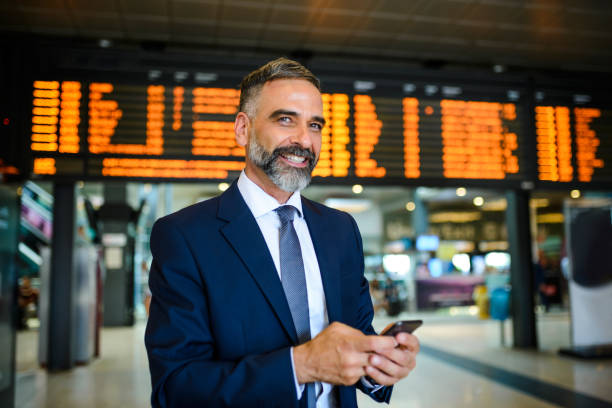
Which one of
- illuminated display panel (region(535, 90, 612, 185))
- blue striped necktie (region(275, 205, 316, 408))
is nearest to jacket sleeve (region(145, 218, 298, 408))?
blue striped necktie (region(275, 205, 316, 408))

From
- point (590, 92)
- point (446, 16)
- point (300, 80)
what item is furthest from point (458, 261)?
point (300, 80)

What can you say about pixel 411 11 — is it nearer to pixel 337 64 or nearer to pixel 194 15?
pixel 337 64

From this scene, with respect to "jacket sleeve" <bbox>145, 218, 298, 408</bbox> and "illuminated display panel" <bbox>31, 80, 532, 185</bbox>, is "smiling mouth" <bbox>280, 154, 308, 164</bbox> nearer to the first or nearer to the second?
"jacket sleeve" <bbox>145, 218, 298, 408</bbox>

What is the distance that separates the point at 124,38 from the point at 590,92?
442 centimetres

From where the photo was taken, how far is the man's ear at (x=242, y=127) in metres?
1.27

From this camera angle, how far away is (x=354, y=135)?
14.2 feet

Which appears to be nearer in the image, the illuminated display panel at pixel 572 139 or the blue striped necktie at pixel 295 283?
the blue striped necktie at pixel 295 283

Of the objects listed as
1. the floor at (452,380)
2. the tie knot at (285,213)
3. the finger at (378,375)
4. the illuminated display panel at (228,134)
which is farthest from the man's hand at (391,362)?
the illuminated display panel at (228,134)

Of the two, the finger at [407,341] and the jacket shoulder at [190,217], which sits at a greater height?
the jacket shoulder at [190,217]

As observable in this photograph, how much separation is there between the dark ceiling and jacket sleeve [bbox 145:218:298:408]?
10.3 feet

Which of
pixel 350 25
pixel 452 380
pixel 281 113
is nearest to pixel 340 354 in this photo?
pixel 281 113

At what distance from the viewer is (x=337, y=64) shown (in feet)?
14.8

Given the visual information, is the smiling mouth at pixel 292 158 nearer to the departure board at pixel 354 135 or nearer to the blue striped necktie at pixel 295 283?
the blue striped necktie at pixel 295 283

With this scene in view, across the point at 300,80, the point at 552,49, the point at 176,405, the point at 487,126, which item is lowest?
the point at 176,405
